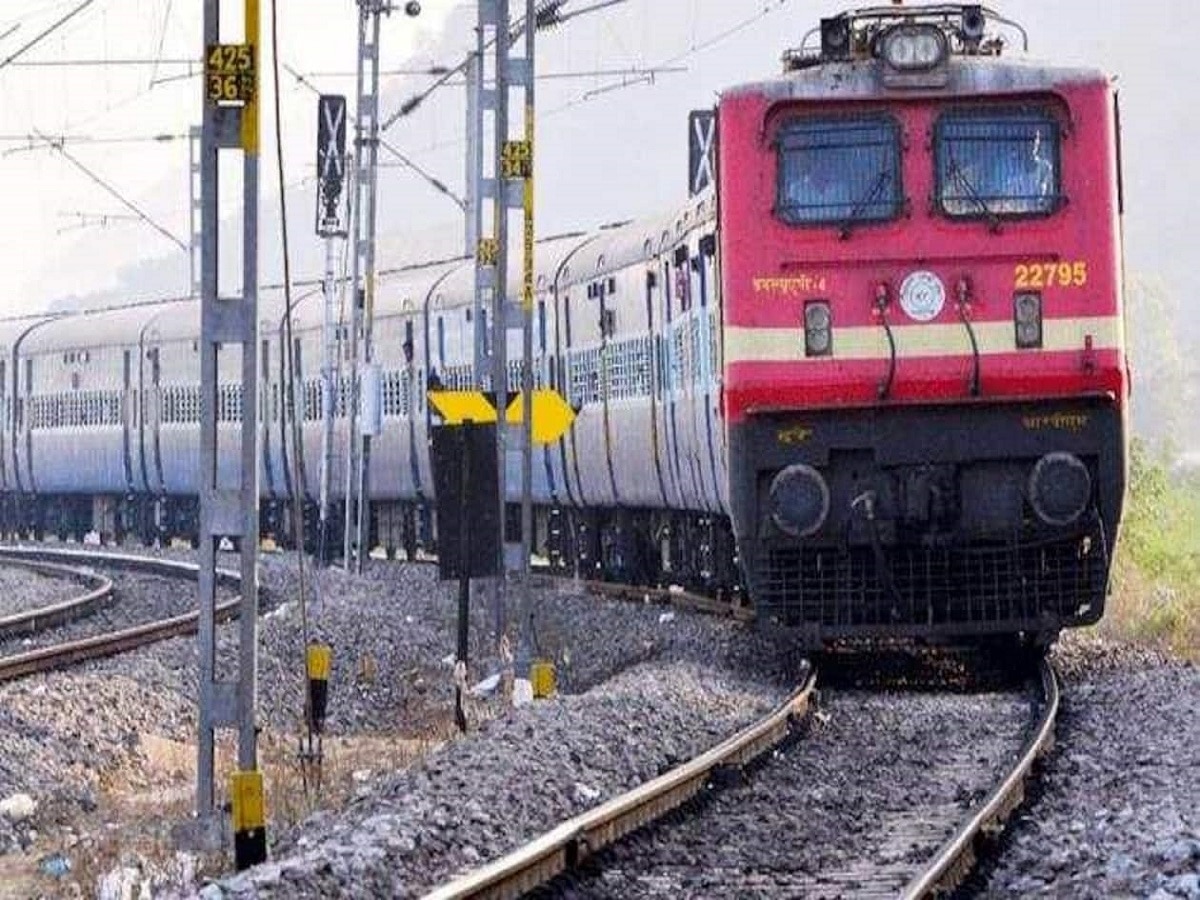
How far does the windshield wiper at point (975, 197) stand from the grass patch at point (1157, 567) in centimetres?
612

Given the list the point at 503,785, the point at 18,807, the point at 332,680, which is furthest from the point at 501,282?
the point at 503,785

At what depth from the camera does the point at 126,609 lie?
1119 inches

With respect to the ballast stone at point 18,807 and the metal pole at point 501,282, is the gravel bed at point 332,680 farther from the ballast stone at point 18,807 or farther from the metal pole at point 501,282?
the metal pole at point 501,282

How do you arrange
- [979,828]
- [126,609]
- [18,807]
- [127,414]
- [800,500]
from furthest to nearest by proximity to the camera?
1. [127,414]
2. [126,609]
3. [800,500]
4. [18,807]
5. [979,828]

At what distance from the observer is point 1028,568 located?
16188mm

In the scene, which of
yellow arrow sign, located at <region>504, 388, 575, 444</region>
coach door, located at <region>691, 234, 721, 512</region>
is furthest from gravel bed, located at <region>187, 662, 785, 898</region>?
yellow arrow sign, located at <region>504, 388, 575, 444</region>

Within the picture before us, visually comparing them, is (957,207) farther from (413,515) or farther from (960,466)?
(413,515)

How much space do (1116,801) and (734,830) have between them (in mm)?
1459

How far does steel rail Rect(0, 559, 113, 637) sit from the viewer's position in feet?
81.4

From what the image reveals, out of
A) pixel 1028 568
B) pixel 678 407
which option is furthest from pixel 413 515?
pixel 1028 568

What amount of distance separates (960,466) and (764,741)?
309 centimetres

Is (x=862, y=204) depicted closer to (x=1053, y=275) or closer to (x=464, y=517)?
(x=1053, y=275)

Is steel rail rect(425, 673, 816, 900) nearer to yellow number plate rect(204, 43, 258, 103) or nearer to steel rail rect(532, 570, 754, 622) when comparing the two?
yellow number plate rect(204, 43, 258, 103)

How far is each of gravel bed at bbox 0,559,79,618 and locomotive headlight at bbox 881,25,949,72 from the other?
13886 millimetres
